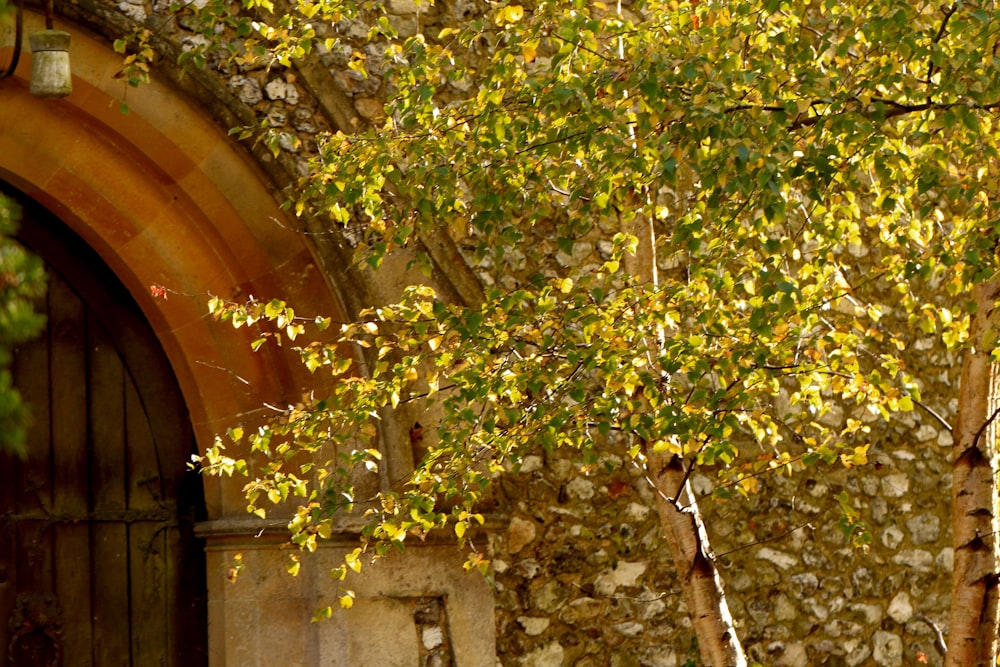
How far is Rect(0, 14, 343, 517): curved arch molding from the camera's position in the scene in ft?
14.9

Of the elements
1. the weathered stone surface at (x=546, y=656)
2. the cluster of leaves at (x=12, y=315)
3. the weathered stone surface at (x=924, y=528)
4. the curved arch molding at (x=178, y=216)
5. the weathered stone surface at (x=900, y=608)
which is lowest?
the cluster of leaves at (x=12, y=315)

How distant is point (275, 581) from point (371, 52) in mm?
1863

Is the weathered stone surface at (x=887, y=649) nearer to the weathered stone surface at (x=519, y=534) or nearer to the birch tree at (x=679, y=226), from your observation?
the weathered stone surface at (x=519, y=534)

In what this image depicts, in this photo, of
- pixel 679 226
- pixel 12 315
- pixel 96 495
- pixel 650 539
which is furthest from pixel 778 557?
pixel 12 315

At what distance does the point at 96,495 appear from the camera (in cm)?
491

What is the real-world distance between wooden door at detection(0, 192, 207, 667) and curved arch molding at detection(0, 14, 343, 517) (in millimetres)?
201

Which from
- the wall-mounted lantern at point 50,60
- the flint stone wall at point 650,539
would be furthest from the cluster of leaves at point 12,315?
the flint stone wall at point 650,539

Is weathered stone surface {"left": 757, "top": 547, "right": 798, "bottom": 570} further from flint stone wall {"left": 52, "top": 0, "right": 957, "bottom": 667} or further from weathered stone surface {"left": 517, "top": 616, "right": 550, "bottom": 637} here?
weathered stone surface {"left": 517, "top": 616, "right": 550, "bottom": 637}

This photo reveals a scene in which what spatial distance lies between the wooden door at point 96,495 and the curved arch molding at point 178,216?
Result: 0.66 ft

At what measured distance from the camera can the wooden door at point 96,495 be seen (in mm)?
4770

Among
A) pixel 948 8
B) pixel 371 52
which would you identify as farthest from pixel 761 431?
pixel 371 52

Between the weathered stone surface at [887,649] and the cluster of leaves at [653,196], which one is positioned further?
the weathered stone surface at [887,649]

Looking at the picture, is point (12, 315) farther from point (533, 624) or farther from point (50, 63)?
point (533, 624)

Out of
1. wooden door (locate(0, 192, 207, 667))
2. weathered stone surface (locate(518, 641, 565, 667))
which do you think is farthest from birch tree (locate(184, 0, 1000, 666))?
wooden door (locate(0, 192, 207, 667))
